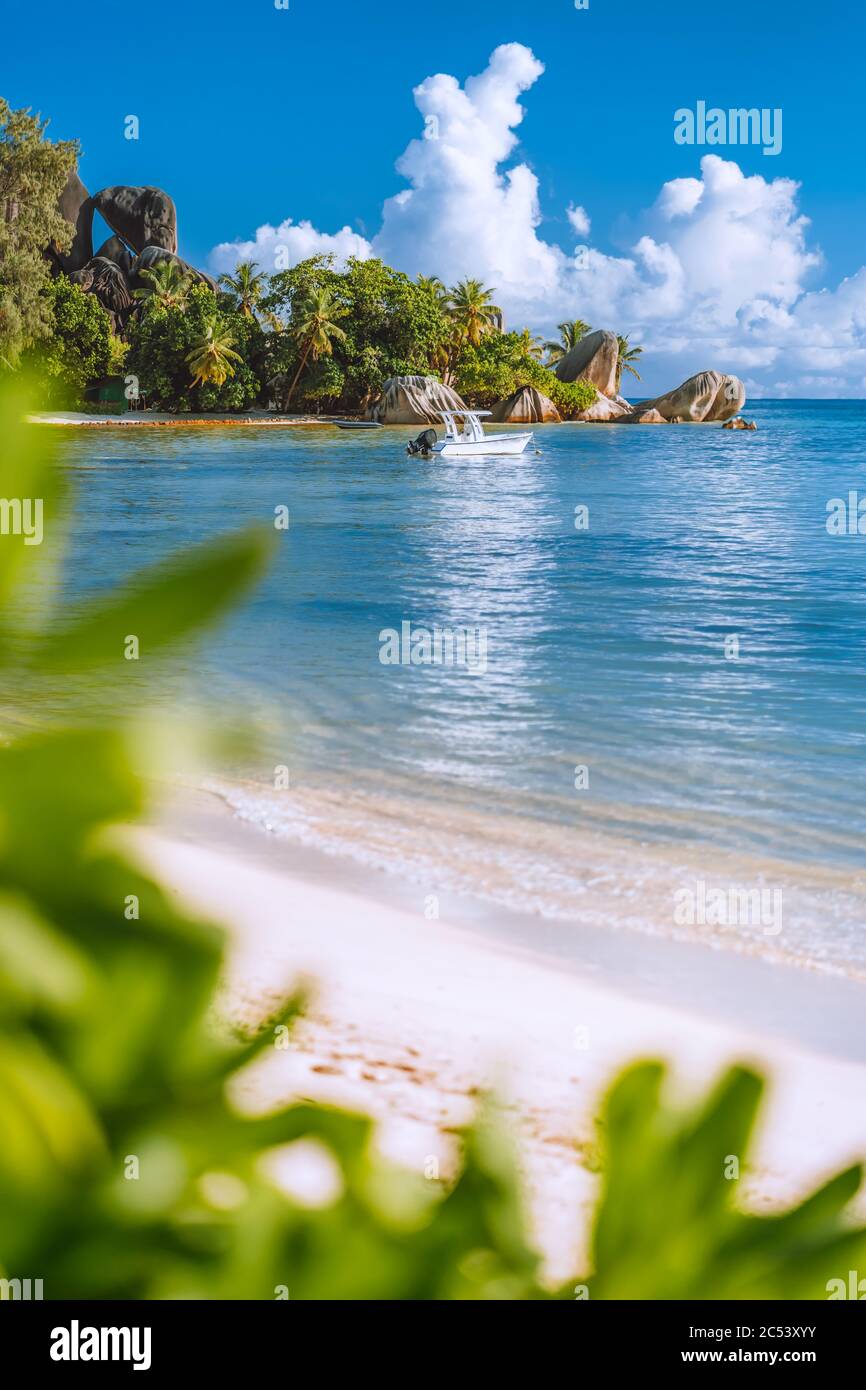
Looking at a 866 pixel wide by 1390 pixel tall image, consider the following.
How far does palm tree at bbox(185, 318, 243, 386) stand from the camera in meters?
57.7

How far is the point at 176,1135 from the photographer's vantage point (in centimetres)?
28

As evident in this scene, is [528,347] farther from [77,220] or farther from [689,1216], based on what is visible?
[689,1216]

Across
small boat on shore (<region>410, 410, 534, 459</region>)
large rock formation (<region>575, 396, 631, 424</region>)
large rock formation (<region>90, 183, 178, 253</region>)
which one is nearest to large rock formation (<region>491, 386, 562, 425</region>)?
large rock formation (<region>575, 396, 631, 424</region>)

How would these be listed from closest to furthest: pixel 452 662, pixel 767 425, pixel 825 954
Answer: pixel 825 954
pixel 452 662
pixel 767 425

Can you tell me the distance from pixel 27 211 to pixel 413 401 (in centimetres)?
2224

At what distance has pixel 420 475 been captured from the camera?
125 ft

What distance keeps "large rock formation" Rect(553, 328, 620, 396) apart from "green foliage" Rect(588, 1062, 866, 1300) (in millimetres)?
84577

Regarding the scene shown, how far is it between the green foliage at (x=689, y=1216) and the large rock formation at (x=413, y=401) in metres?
61.9

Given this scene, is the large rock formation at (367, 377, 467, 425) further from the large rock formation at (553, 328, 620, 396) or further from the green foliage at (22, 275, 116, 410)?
the large rock formation at (553, 328, 620, 396)

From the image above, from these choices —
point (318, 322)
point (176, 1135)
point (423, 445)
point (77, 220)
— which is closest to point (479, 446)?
point (423, 445)

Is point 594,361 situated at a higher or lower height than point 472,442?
higher

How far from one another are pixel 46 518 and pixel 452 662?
40.9ft

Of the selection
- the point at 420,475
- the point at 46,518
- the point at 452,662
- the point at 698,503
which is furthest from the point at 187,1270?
the point at 420,475
